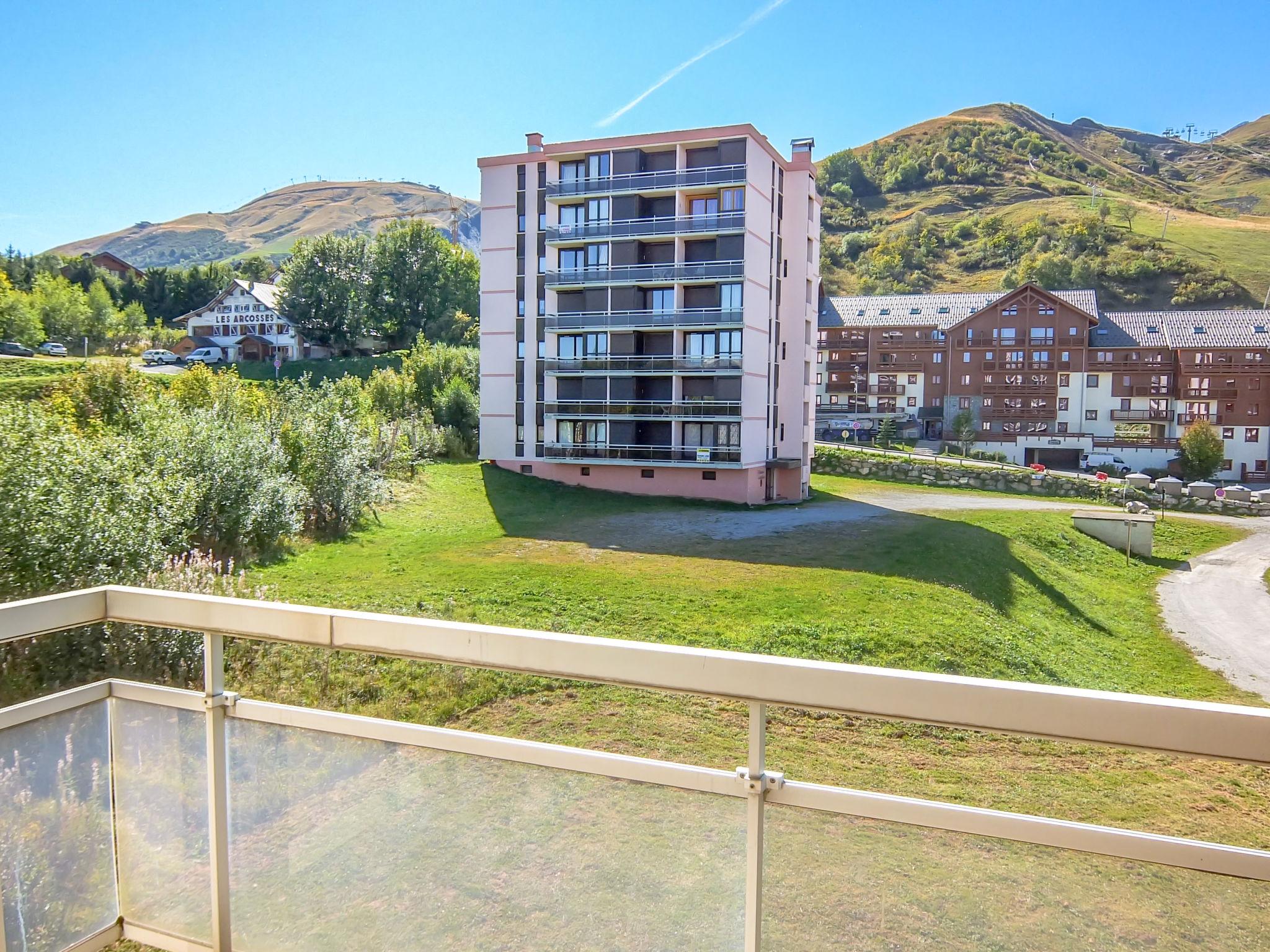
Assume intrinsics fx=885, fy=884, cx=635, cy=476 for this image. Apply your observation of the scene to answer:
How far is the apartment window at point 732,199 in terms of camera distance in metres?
34.2

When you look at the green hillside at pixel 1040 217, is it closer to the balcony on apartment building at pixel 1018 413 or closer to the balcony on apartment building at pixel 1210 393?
the balcony on apartment building at pixel 1210 393

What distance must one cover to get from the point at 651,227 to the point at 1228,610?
23.6 meters

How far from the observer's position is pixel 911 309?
7175 cm

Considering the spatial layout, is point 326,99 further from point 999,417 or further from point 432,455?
point 999,417

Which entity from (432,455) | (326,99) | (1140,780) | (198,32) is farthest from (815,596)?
(326,99)

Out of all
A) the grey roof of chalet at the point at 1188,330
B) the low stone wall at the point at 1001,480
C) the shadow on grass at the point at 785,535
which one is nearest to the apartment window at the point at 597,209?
the shadow on grass at the point at 785,535

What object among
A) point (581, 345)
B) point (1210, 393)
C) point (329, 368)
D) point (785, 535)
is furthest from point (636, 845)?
point (1210, 393)

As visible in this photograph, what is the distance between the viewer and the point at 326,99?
53.3 metres

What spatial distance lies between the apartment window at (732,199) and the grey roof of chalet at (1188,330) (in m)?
42.6

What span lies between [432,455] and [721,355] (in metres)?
13.3

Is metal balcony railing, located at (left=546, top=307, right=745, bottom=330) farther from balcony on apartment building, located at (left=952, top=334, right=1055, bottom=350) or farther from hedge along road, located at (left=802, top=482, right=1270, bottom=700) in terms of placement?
balcony on apartment building, located at (left=952, top=334, right=1055, bottom=350)

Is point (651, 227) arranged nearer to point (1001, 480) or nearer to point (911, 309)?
point (1001, 480)

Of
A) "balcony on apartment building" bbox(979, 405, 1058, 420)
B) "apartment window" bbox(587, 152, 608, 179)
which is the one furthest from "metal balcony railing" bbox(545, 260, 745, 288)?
"balcony on apartment building" bbox(979, 405, 1058, 420)

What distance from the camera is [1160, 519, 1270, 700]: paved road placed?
20688 millimetres
